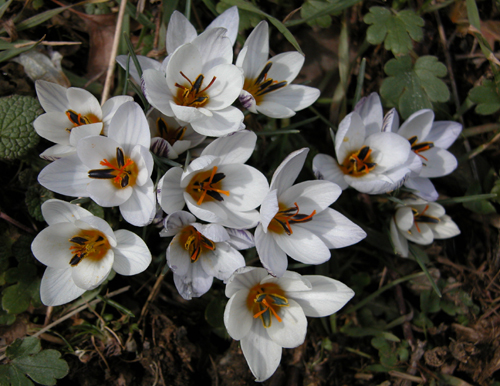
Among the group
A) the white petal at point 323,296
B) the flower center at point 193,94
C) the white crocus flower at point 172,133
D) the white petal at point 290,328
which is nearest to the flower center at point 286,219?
the white petal at point 323,296

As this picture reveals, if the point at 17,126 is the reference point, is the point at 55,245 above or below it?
below

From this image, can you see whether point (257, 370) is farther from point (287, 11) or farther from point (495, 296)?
point (287, 11)

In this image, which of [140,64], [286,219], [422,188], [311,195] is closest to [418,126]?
[422,188]

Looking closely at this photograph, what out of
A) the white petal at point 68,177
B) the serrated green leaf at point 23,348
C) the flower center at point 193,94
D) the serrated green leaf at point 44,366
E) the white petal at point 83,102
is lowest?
the serrated green leaf at point 44,366

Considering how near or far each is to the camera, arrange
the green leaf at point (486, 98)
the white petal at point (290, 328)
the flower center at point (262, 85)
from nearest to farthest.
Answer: the white petal at point (290, 328)
the flower center at point (262, 85)
the green leaf at point (486, 98)

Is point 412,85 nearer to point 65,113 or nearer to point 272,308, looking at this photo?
point 272,308

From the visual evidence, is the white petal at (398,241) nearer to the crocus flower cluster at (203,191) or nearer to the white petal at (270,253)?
the crocus flower cluster at (203,191)
